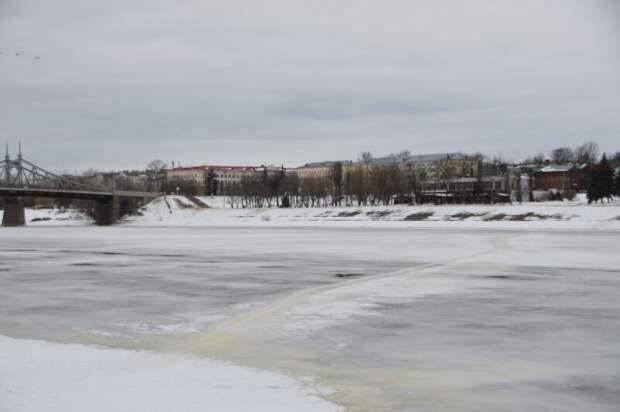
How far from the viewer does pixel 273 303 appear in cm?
1595

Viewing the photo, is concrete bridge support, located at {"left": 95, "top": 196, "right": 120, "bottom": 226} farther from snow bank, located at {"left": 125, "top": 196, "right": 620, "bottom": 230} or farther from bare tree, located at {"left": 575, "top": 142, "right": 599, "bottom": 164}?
bare tree, located at {"left": 575, "top": 142, "right": 599, "bottom": 164}

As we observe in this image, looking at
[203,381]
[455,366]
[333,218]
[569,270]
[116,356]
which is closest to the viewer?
[203,381]

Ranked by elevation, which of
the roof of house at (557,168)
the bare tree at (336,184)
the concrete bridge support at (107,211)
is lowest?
the concrete bridge support at (107,211)

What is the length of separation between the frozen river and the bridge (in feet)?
246

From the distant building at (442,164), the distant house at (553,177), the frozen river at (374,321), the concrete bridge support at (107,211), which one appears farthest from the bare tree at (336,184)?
the frozen river at (374,321)

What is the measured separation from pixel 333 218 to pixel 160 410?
265 feet

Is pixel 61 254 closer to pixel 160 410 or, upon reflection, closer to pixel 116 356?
pixel 116 356

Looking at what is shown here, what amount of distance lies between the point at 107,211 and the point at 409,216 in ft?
143

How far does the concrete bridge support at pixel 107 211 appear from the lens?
101562 millimetres

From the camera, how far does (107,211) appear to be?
102 meters

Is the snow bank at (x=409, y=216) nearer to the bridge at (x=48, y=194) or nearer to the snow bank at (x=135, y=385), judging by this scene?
the bridge at (x=48, y=194)

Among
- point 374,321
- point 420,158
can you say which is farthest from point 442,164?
point 374,321

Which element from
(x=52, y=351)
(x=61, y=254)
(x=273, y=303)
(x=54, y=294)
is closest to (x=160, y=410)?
(x=52, y=351)

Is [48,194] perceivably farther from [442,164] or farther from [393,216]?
[442,164]
